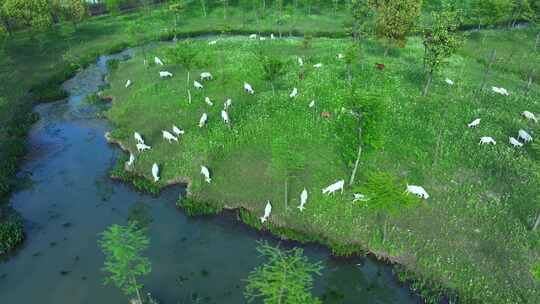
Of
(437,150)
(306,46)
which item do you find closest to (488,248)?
(437,150)

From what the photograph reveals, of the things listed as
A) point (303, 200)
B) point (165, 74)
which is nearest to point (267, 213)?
point (303, 200)

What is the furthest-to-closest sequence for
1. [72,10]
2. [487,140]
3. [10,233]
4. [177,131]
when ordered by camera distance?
[72,10] < [177,131] < [487,140] < [10,233]

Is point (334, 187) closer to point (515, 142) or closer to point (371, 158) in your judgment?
point (371, 158)

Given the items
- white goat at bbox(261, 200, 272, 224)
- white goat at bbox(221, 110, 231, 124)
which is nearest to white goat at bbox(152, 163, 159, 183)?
white goat at bbox(221, 110, 231, 124)

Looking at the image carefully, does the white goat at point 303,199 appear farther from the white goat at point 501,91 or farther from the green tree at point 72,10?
the green tree at point 72,10

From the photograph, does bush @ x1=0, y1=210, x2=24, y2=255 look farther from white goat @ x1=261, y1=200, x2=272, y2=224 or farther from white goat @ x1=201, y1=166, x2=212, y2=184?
white goat @ x1=261, y1=200, x2=272, y2=224
